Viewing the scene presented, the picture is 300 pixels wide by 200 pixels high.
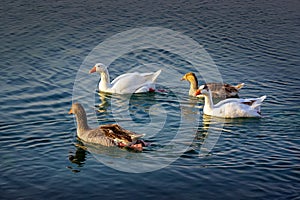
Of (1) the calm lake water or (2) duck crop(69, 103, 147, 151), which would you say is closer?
(1) the calm lake water

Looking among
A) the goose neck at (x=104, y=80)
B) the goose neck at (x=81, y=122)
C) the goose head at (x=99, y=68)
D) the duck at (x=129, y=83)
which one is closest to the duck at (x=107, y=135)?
the goose neck at (x=81, y=122)

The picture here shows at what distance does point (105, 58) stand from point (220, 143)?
8656 millimetres

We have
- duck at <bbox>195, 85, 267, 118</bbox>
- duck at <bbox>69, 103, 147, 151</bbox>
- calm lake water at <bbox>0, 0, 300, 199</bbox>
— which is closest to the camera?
calm lake water at <bbox>0, 0, 300, 199</bbox>

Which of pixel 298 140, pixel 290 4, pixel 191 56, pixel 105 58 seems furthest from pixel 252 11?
pixel 298 140

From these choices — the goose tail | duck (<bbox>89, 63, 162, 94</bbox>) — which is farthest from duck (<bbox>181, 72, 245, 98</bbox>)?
duck (<bbox>89, 63, 162, 94</bbox>)

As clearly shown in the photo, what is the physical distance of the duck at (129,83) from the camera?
714 inches

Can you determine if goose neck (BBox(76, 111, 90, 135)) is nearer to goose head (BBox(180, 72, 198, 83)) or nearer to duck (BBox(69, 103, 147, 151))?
duck (BBox(69, 103, 147, 151))

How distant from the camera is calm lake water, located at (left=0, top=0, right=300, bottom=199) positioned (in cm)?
1146

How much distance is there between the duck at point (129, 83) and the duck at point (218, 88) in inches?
44.7

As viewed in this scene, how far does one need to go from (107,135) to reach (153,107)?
11.5ft

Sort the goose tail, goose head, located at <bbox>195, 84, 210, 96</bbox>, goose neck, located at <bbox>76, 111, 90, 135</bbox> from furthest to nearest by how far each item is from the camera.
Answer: the goose tail < goose head, located at <bbox>195, 84, 210, 96</bbox> < goose neck, located at <bbox>76, 111, 90, 135</bbox>

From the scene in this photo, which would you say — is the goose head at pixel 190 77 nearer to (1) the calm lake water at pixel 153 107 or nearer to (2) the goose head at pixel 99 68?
(1) the calm lake water at pixel 153 107

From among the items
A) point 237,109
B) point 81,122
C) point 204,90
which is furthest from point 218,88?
point 81,122

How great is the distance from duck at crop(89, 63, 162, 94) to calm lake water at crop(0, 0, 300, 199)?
0.39 metres
